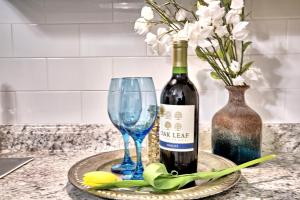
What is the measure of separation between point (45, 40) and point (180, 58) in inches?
20.6

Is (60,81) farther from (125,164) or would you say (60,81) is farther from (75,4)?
(125,164)

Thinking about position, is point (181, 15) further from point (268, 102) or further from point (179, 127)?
point (268, 102)

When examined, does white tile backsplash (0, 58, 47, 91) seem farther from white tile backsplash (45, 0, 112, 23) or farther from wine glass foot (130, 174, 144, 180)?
wine glass foot (130, 174, 144, 180)

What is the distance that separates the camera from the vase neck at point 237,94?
0.75m

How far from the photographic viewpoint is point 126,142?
29.9 inches

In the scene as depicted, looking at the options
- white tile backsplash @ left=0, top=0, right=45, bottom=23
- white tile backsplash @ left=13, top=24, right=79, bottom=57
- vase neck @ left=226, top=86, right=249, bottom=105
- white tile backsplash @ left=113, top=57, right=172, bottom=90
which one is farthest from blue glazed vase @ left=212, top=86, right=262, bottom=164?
white tile backsplash @ left=0, top=0, right=45, bottom=23

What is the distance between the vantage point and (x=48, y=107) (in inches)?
38.1

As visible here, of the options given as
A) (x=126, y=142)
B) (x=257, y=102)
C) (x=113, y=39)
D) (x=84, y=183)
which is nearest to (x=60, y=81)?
(x=113, y=39)

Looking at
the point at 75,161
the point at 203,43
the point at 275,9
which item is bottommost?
the point at 75,161

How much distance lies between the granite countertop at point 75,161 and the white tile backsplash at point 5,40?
0.25 m

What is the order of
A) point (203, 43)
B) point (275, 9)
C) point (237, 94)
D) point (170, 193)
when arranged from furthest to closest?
point (275, 9) < point (237, 94) < point (203, 43) < point (170, 193)

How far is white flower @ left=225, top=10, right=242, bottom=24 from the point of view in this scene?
26.7 inches

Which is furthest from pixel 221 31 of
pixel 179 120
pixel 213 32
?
pixel 179 120

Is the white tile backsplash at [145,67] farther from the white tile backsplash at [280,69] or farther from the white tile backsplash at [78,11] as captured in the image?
the white tile backsplash at [280,69]
